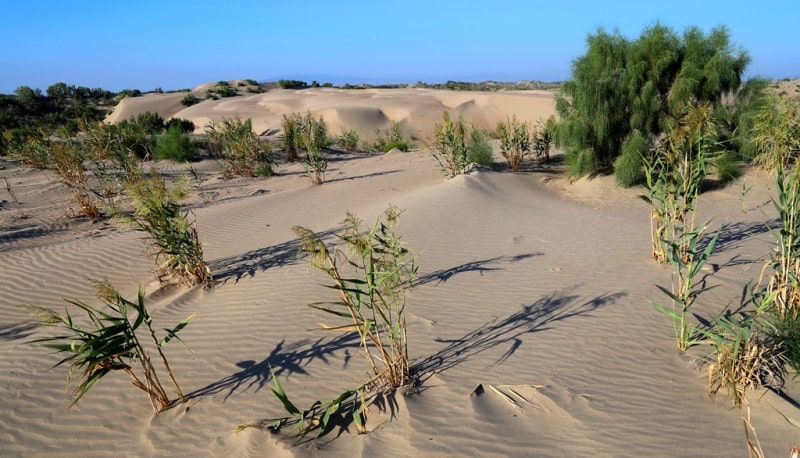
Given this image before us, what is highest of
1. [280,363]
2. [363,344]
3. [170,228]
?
[170,228]

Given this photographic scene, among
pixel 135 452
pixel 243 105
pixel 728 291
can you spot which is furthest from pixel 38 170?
pixel 243 105

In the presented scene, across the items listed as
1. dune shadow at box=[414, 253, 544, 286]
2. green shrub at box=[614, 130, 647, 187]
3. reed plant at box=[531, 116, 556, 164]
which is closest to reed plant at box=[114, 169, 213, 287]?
dune shadow at box=[414, 253, 544, 286]

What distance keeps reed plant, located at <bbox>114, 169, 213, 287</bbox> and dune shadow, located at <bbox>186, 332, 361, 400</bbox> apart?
7.13 ft

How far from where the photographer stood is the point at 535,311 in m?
5.20

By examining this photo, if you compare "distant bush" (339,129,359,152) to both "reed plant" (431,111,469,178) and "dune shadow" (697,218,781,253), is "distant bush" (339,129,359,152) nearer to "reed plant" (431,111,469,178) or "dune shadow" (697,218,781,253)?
"reed plant" (431,111,469,178)

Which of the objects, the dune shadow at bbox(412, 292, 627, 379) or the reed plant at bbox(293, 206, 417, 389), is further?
the dune shadow at bbox(412, 292, 627, 379)

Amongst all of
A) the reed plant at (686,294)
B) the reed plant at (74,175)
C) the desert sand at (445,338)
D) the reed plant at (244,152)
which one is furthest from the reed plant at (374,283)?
the reed plant at (244,152)

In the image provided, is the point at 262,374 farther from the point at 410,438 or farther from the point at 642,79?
the point at 642,79

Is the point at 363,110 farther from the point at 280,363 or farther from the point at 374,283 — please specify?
the point at 374,283

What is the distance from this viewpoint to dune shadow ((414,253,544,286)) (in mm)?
6145

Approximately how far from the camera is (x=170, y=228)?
6.17 meters

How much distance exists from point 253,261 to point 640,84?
7.96 meters

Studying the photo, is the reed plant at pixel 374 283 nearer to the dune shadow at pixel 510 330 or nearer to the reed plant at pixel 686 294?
the dune shadow at pixel 510 330

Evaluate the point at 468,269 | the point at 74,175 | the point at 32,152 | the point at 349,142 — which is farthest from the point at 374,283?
the point at 349,142
